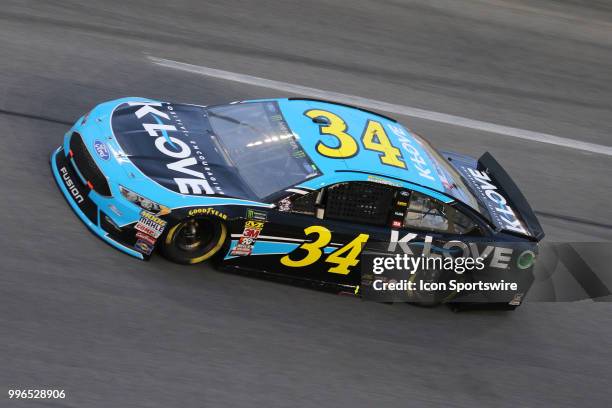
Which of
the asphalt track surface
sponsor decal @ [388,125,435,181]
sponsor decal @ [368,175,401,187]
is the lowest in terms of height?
the asphalt track surface

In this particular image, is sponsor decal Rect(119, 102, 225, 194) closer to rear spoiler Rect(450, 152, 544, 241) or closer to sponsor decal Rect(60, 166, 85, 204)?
sponsor decal Rect(60, 166, 85, 204)

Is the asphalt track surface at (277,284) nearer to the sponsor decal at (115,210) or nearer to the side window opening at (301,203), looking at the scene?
the sponsor decal at (115,210)

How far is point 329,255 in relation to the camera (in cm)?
747

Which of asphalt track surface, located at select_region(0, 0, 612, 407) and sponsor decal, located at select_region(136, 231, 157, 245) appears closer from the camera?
asphalt track surface, located at select_region(0, 0, 612, 407)

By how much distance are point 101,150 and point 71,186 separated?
0.49 metres

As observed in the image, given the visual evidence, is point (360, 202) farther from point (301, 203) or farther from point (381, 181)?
point (301, 203)

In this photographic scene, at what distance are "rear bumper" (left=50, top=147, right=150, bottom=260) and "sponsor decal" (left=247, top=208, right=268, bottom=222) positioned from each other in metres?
0.95

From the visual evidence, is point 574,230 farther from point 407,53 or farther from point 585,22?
point 585,22

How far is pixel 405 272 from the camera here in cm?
783

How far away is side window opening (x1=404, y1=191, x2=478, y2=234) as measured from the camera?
765cm

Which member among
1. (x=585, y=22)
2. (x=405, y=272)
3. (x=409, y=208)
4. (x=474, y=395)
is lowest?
(x=474, y=395)

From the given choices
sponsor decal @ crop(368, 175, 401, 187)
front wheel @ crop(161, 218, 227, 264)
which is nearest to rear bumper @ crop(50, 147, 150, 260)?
front wheel @ crop(161, 218, 227, 264)

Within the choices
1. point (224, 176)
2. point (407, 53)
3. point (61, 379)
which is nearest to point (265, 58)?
point (407, 53)

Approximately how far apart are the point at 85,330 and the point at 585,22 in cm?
1073
